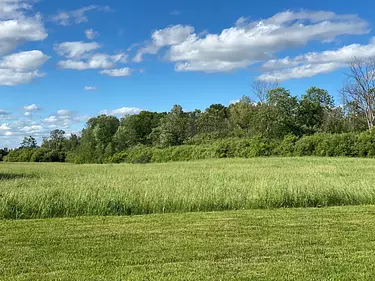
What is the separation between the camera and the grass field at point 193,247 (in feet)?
16.9

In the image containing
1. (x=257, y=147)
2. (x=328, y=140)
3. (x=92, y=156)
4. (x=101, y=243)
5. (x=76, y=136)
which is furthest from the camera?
(x=76, y=136)

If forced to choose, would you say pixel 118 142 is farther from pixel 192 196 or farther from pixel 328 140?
pixel 192 196

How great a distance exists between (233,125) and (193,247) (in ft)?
221

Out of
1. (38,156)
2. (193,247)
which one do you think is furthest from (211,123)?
(193,247)

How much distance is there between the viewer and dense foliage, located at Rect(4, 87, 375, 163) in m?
45.6

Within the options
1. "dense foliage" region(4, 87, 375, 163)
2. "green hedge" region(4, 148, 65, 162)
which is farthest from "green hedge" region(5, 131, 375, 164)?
"green hedge" region(4, 148, 65, 162)

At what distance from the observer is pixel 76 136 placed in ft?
348

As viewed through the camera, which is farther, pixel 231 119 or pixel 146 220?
pixel 231 119

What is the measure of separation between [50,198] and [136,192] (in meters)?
2.45

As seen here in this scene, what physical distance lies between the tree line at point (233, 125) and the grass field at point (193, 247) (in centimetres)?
4080

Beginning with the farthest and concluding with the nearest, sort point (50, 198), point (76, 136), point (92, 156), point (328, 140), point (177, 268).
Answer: point (76, 136)
point (92, 156)
point (328, 140)
point (50, 198)
point (177, 268)

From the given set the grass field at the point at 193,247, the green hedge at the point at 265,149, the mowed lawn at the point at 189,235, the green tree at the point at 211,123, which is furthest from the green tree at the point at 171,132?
the grass field at the point at 193,247

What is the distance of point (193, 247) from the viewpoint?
20.8ft

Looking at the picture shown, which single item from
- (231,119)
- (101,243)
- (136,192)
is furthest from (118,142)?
(101,243)
